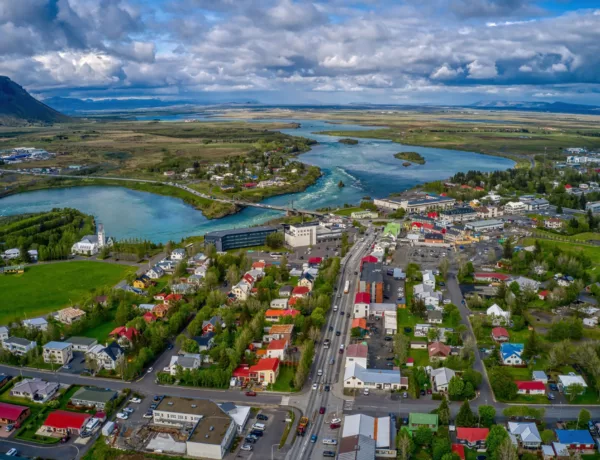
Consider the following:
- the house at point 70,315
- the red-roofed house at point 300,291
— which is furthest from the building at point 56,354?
the red-roofed house at point 300,291

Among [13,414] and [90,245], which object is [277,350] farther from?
[90,245]

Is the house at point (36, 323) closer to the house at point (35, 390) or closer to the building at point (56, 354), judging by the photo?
the building at point (56, 354)

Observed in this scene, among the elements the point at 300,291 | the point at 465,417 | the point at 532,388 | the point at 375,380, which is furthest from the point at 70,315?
the point at 532,388

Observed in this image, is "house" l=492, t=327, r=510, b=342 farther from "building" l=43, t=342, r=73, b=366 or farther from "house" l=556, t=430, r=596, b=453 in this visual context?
"building" l=43, t=342, r=73, b=366

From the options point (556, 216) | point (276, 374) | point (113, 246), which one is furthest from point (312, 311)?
point (556, 216)

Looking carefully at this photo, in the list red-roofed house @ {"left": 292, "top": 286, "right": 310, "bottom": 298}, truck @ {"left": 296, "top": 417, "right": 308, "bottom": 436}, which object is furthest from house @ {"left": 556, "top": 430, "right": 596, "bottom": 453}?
red-roofed house @ {"left": 292, "top": 286, "right": 310, "bottom": 298}
